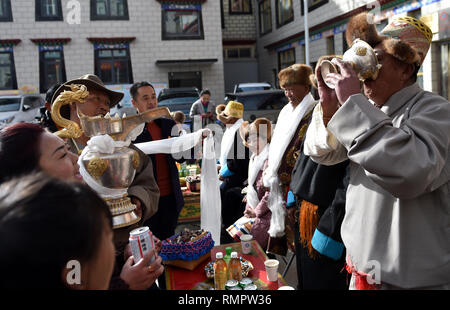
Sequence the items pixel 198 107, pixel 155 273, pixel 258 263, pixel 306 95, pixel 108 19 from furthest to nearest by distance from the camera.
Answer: pixel 108 19 < pixel 198 107 < pixel 306 95 < pixel 258 263 < pixel 155 273

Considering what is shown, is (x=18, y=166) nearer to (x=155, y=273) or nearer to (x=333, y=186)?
(x=155, y=273)

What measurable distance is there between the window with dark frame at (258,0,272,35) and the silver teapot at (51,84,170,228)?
62.6 ft

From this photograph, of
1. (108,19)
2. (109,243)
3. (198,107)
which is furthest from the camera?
(108,19)

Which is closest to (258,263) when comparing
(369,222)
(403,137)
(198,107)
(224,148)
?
(369,222)

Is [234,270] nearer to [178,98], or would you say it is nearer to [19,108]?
[178,98]

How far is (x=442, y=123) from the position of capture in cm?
111

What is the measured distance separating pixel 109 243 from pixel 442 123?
1066mm

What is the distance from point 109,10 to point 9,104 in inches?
224

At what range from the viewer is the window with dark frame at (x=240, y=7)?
65.5ft

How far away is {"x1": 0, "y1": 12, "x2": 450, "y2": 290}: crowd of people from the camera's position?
1.90 feet

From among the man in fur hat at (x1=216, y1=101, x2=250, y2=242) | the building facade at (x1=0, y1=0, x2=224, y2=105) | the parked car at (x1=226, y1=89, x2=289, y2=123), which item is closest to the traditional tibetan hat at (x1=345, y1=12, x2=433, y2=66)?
the man in fur hat at (x1=216, y1=101, x2=250, y2=242)

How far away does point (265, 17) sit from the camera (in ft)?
63.8

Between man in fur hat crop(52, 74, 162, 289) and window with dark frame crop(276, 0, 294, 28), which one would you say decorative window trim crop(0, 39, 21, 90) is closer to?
window with dark frame crop(276, 0, 294, 28)

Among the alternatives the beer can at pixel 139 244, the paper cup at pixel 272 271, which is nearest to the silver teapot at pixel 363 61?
the beer can at pixel 139 244
